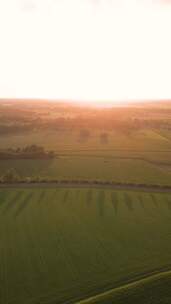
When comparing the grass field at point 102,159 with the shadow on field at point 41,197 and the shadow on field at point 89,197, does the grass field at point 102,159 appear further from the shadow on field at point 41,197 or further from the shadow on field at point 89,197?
the shadow on field at point 41,197

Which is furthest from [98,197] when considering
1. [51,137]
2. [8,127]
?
[8,127]

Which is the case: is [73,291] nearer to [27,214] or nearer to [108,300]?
[108,300]

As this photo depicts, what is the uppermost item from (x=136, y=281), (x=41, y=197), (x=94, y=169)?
(x=94, y=169)

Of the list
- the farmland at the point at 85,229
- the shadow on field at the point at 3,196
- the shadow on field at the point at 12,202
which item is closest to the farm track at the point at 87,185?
the farmland at the point at 85,229

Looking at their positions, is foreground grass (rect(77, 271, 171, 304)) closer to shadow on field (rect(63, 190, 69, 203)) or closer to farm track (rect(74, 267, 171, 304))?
farm track (rect(74, 267, 171, 304))

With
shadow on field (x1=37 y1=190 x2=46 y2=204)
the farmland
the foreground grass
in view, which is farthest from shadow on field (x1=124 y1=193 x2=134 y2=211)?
the foreground grass

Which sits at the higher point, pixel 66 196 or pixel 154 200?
pixel 154 200

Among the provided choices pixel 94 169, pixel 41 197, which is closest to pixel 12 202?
pixel 41 197

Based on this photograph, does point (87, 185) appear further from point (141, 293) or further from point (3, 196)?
point (141, 293)
